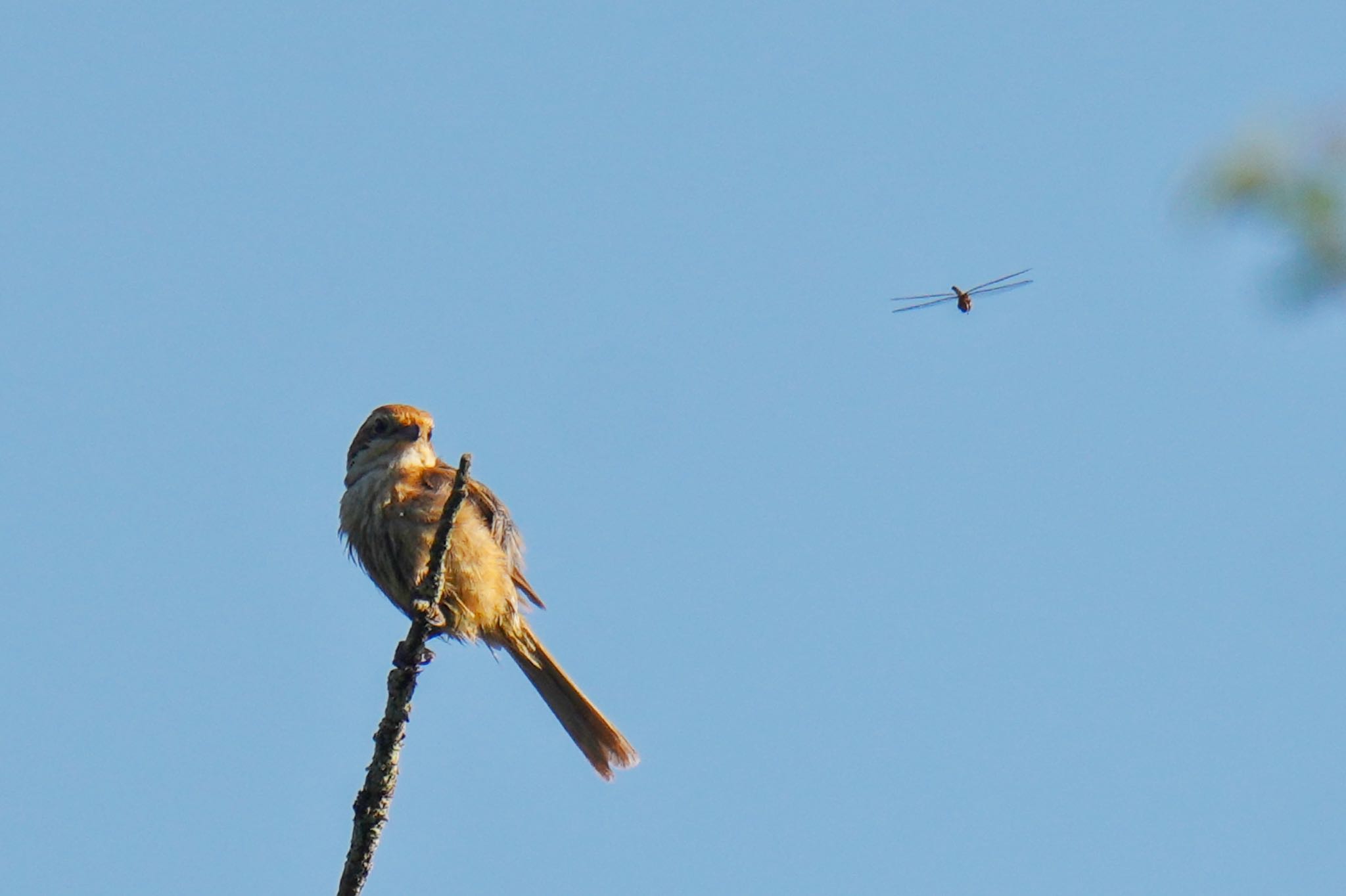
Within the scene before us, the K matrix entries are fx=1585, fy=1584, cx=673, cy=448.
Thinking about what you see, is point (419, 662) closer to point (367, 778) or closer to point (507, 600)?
point (367, 778)

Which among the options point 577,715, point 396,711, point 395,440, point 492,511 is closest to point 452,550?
point 492,511

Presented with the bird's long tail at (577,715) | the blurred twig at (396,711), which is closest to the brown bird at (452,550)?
the bird's long tail at (577,715)

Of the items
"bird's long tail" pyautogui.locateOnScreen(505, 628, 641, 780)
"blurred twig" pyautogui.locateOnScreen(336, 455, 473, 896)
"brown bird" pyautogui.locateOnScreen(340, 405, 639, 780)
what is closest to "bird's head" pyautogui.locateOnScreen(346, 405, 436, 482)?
"brown bird" pyautogui.locateOnScreen(340, 405, 639, 780)

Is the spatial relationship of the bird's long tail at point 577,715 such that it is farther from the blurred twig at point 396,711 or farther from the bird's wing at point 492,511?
the blurred twig at point 396,711

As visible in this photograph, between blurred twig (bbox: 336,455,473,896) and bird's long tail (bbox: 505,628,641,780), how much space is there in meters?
2.72

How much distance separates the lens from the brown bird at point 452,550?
7.26 metres

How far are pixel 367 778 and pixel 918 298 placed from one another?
2.20m

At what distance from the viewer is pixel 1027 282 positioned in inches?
168

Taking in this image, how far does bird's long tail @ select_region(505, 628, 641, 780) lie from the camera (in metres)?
7.94

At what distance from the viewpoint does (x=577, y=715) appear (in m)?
7.98

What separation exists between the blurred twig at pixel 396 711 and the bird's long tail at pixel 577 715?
8.94 ft

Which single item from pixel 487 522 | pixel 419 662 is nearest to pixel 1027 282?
pixel 419 662

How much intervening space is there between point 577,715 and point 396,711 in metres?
3.17

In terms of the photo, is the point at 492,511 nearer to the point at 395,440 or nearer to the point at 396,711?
the point at 395,440
